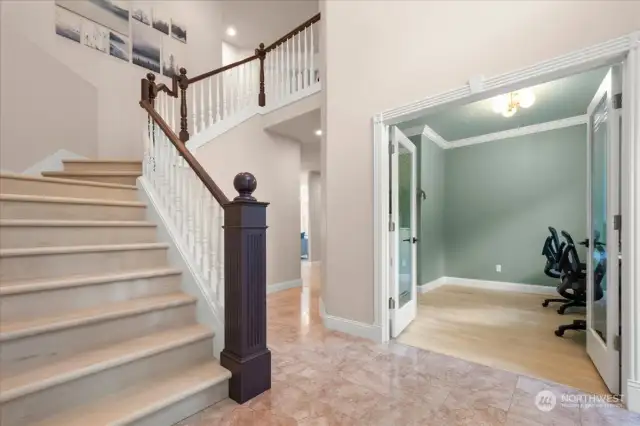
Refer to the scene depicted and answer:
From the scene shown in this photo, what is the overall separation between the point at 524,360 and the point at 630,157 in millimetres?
1583

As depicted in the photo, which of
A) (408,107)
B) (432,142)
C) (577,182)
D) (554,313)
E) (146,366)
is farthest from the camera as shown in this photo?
(432,142)

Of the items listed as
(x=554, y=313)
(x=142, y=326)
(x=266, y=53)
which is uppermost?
(x=266, y=53)

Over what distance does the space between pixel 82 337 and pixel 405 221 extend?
283 centimetres

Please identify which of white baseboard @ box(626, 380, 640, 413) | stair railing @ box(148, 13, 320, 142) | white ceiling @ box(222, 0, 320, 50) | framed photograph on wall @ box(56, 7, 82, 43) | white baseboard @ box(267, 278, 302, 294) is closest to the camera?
white baseboard @ box(626, 380, 640, 413)

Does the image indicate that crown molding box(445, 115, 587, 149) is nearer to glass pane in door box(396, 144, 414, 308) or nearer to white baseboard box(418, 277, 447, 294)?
white baseboard box(418, 277, 447, 294)

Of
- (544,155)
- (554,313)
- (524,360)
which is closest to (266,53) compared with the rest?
(544,155)

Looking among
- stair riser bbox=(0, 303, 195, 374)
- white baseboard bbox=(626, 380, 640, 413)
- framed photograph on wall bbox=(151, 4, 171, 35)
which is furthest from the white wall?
white baseboard bbox=(626, 380, 640, 413)

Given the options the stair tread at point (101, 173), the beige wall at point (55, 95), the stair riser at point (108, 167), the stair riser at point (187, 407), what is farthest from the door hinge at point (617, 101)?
the beige wall at point (55, 95)

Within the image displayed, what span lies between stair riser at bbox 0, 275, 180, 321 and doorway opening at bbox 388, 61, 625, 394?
188 centimetres

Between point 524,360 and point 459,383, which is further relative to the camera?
point 524,360

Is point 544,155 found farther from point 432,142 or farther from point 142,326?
point 142,326

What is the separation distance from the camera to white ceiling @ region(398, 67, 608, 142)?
11.6ft

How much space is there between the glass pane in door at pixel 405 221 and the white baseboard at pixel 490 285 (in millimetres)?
1737

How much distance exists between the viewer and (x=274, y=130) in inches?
194
